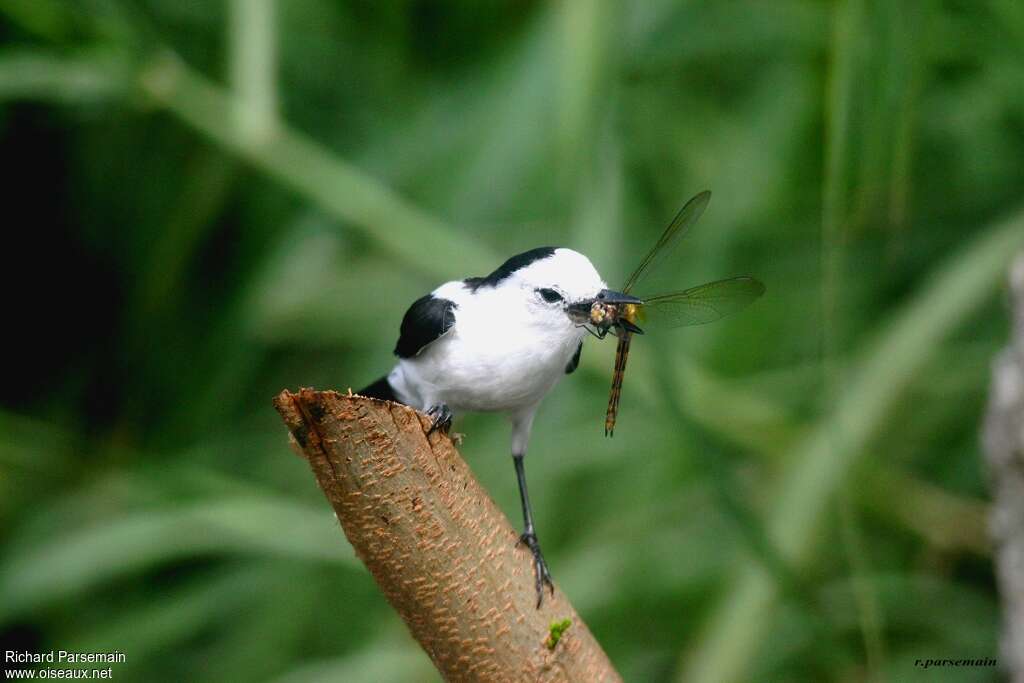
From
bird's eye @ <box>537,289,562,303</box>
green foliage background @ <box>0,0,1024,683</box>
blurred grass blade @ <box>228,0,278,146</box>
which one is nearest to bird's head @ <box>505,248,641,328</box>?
bird's eye @ <box>537,289,562,303</box>

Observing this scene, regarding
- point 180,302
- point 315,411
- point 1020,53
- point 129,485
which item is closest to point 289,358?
point 180,302

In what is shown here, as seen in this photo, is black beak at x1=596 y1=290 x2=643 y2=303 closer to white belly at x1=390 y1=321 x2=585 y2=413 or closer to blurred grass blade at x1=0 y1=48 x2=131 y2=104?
white belly at x1=390 y1=321 x2=585 y2=413

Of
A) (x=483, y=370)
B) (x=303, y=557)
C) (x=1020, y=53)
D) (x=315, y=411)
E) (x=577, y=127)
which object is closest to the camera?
(x=315, y=411)

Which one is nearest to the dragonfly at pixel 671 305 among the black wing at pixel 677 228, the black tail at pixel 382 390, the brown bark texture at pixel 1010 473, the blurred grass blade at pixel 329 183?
the black wing at pixel 677 228

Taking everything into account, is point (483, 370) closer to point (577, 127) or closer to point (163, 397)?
point (577, 127)

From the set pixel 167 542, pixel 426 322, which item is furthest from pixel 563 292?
pixel 167 542

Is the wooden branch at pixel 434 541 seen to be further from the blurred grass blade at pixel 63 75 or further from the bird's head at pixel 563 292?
the blurred grass blade at pixel 63 75
